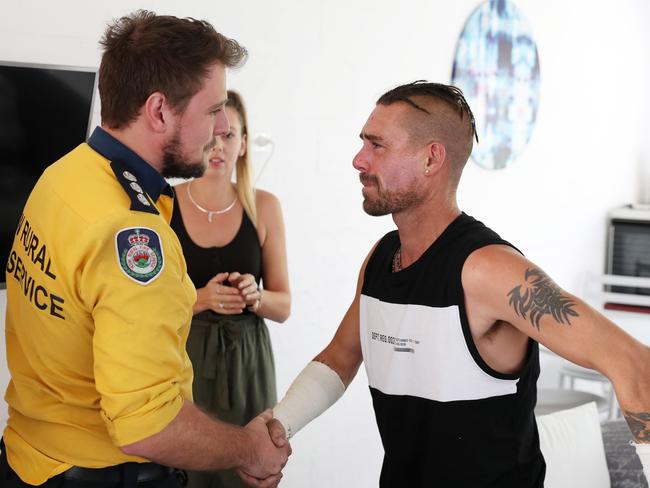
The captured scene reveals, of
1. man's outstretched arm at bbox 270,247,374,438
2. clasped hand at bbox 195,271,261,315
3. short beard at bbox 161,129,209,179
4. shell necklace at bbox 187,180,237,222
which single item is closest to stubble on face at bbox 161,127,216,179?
short beard at bbox 161,129,209,179

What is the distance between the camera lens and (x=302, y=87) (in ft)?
11.0

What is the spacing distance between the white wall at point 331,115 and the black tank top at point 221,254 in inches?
24.3

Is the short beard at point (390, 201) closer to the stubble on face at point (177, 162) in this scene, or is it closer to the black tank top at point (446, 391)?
the black tank top at point (446, 391)

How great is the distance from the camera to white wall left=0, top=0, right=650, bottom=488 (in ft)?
9.25

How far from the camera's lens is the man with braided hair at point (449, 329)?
1.58 meters

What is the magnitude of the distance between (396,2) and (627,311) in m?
2.77

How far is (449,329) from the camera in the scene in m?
1.74

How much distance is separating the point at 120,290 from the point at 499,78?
3.66 metres

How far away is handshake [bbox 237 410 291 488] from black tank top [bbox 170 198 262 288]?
58 centimetres

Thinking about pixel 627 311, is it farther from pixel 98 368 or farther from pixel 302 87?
pixel 98 368

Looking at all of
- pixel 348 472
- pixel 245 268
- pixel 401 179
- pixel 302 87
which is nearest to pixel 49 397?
pixel 401 179

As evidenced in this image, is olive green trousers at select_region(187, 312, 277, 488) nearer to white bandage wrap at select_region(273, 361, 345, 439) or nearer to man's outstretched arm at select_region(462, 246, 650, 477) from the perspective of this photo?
white bandage wrap at select_region(273, 361, 345, 439)

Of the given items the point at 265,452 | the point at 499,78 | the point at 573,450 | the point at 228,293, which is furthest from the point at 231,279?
the point at 499,78

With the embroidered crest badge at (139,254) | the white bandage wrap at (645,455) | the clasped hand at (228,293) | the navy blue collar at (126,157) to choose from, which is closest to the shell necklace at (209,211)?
the clasped hand at (228,293)
